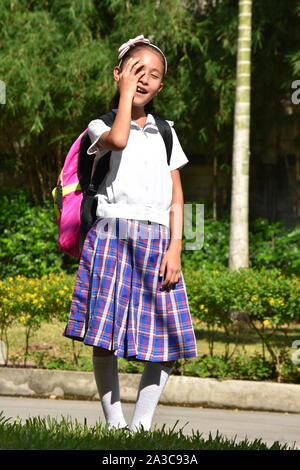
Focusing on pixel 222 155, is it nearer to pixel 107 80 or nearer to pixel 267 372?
pixel 107 80

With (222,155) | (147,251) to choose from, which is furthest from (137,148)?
(222,155)

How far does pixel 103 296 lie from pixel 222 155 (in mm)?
9863

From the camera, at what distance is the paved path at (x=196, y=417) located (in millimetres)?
5981

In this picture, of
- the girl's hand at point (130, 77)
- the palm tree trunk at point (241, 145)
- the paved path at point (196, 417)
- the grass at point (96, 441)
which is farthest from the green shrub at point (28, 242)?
the grass at point (96, 441)

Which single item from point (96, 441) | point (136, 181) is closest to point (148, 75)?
point (136, 181)

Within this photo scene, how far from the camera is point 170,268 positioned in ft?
15.1

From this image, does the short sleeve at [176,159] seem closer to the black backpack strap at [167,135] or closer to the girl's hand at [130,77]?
the black backpack strap at [167,135]

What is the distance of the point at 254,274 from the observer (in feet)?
26.5

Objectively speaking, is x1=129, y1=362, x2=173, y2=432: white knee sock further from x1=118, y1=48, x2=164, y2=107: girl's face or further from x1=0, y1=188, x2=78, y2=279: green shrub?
x1=0, y1=188, x2=78, y2=279: green shrub

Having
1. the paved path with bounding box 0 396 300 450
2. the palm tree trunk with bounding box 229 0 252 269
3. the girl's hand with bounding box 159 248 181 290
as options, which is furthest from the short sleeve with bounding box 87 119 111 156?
the palm tree trunk with bounding box 229 0 252 269

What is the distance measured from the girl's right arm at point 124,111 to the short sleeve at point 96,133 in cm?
3

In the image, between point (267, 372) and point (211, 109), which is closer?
point (267, 372)
